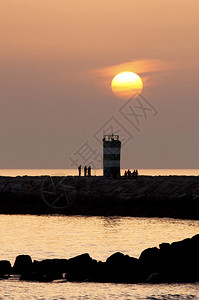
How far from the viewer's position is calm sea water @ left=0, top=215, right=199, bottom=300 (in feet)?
68.9

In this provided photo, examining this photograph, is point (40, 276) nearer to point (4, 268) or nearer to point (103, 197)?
point (4, 268)

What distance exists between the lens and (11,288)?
21609mm

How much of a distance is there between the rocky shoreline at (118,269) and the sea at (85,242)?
1.18 ft

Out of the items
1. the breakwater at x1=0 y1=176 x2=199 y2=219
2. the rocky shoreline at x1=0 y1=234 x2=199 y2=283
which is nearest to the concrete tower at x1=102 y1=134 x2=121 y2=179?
the breakwater at x1=0 y1=176 x2=199 y2=219

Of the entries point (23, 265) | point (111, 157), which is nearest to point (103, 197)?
point (111, 157)

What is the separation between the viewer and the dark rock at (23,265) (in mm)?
23094

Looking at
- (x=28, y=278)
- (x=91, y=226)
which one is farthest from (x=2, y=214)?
(x=28, y=278)

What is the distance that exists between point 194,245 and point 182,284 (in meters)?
1.94

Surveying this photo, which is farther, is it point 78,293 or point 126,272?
point 126,272

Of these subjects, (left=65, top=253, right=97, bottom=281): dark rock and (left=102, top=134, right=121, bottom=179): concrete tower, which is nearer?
(left=65, top=253, right=97, bottom=281): dark rock

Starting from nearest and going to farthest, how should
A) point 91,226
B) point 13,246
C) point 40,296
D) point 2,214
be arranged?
point 40,296 → point 13,246 → point 91,226 → point 2,214

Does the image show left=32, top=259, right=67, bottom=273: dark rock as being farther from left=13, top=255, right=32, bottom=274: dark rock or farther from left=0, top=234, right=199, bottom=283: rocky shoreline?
left=13, top=255, right=32, bottom=274: dark rock

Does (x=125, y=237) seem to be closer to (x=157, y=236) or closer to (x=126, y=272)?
(x=157, y=236)

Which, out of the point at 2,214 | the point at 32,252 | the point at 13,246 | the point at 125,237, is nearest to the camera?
the point at 32,252
